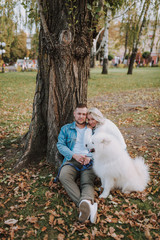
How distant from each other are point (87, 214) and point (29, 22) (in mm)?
4145

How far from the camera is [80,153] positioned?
11.4ft

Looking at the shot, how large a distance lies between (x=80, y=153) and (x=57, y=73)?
1585 millimetres

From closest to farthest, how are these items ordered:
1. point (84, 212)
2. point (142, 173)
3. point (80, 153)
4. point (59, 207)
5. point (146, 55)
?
1. point (84, 212)
2. point (59, 207)
3. point (142, 173)
4. point (80, 153)
5. point (146, 55)

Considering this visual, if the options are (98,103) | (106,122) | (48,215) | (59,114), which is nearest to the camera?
(48,215)

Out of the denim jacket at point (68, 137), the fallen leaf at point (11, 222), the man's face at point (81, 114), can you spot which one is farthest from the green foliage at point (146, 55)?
the fallen leaf at point (11, 222)

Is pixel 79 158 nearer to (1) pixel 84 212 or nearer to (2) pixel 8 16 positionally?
(1) pixel 84 212

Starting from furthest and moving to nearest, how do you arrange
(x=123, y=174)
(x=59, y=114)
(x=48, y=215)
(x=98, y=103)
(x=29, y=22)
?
(x=98, y=103), (x=29, y=22), (x=59, y=114), (x=123, y=174), (x=48, y=215)

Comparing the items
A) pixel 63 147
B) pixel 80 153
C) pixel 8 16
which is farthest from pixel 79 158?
pixel 8 16

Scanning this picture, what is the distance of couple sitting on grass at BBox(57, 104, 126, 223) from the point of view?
2.94 metres

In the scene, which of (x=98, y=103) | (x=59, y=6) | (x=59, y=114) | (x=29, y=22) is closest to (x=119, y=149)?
(x=59, y=114)

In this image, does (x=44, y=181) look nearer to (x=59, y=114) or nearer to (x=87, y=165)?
(x=87, y=165)

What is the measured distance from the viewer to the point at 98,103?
9438mm

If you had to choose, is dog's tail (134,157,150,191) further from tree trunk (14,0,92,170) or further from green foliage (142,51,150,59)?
green foliage (142,51,150,59)

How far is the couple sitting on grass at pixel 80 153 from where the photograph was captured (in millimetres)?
2942
